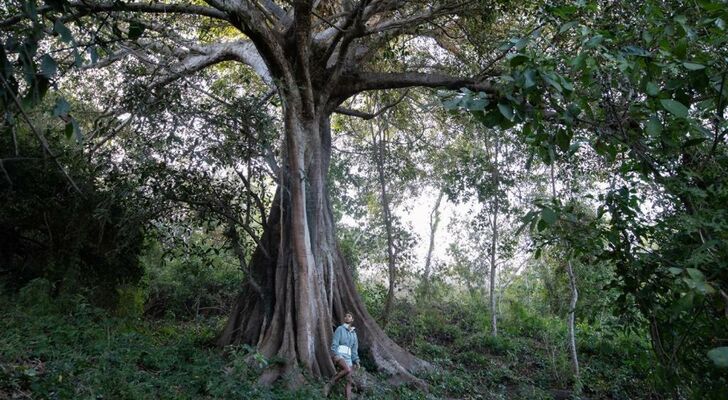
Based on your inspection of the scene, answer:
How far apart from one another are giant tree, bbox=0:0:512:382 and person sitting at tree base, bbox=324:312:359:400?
0.19m

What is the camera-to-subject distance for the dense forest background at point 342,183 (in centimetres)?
251

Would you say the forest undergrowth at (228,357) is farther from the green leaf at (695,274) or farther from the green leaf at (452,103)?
the green leaf at (452,103)

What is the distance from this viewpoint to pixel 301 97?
9.27 metres

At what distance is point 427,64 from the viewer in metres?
12.2

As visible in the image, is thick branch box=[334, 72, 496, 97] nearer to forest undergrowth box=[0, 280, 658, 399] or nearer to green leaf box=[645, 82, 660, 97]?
forest undergrowth box=[0, 280, 658, 399]

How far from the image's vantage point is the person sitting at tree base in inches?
333

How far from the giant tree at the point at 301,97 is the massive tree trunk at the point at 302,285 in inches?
0.7

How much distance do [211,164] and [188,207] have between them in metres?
1.16

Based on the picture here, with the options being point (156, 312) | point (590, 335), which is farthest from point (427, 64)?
point (156, 312)

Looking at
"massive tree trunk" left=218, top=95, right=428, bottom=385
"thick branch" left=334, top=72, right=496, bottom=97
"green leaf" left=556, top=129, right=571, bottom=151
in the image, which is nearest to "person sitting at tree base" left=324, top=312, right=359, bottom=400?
"massive tree trunk" left=218, top=95, right=428, bottom=385

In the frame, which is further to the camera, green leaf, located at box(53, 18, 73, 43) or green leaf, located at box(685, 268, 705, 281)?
green leaf, located at box(53, 18, 73, 43)

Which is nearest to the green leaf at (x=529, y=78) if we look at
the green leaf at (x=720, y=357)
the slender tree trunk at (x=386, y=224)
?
the green leaf at (x=720, y=357)

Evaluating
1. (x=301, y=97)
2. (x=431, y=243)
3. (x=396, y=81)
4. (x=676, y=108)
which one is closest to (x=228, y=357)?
(x=301, y=97)

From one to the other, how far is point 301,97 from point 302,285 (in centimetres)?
307
